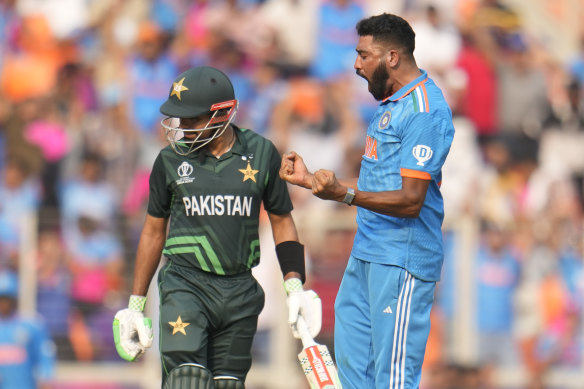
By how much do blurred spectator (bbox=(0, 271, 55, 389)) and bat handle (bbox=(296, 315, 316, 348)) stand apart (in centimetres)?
544

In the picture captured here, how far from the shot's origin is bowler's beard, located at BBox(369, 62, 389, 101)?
5152 mm

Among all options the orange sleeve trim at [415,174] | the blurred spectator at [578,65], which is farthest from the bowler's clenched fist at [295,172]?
the blurred spectator at [578,65]

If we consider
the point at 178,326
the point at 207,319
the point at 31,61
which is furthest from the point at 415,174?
the point at 31,61

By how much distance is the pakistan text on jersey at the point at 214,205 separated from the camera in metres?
5.43

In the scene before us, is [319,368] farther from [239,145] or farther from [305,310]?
[239,145]

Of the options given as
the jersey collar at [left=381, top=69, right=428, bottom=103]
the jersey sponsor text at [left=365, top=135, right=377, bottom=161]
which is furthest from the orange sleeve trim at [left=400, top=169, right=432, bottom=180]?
the jersey collar at [left=381, top=69, right=428, bottom=103]

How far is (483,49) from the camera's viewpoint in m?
13.0

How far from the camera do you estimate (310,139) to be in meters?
12.0

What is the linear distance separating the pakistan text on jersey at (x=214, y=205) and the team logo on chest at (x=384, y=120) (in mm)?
846

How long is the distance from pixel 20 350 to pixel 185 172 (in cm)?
555

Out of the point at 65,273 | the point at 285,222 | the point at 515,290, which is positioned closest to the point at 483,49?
the point at 515,290

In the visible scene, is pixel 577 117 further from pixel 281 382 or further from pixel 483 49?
pixel 281 382

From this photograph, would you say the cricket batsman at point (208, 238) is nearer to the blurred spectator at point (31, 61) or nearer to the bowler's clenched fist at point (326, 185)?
the bowler's clenched fist at point (326, 185)

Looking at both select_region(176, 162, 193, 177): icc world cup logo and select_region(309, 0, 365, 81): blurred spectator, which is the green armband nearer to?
select_region(176, 162, 193, 177): icc world cup logo
